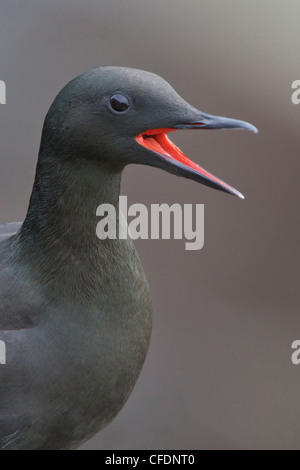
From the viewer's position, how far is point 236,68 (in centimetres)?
400

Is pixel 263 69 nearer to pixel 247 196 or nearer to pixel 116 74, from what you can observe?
pixel 247 196

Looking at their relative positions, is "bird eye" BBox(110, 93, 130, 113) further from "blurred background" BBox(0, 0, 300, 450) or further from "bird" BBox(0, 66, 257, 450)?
"blurred background" BBox(0, 0, 300, 450)

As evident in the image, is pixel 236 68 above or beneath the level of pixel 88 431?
above

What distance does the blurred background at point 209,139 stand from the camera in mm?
3867

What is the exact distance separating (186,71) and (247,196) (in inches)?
25.6

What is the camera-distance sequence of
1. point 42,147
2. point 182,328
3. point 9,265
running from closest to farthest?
point 42,147
point 9,265
point 182,328

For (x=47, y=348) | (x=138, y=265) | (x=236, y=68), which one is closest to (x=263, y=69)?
(x=236, y=68)

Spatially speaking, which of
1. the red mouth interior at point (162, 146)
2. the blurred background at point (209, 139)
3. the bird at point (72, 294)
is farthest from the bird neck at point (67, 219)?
the blurred background at point (209, 139)

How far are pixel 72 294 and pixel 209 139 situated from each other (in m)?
2.08

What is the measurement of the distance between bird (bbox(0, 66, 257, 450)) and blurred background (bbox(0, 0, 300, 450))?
1.55m

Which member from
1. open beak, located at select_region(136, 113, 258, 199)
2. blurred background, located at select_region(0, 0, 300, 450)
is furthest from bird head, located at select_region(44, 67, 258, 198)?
blurred background, located at select_region(0, 0, 300, 450)

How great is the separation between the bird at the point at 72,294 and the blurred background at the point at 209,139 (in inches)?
61.2

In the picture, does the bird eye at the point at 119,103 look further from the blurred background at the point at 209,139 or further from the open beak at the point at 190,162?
the blurred background at the point at 209,139

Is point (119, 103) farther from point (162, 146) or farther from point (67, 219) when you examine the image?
point (67, 219)
